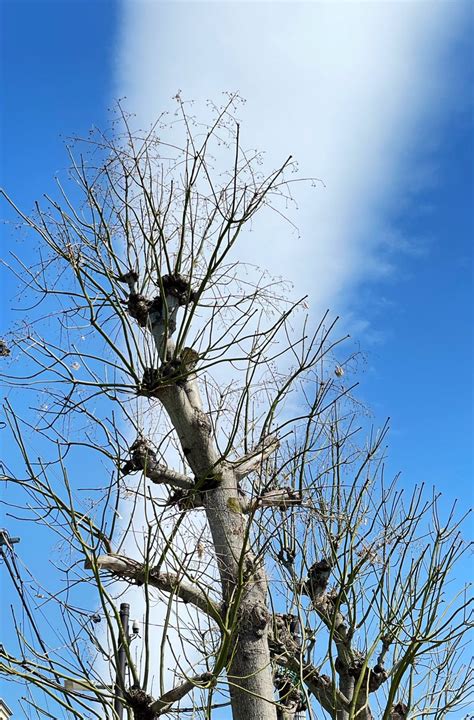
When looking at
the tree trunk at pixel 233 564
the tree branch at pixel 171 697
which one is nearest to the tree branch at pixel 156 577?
the tree trunk at pixel 233 564

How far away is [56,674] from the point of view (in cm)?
403

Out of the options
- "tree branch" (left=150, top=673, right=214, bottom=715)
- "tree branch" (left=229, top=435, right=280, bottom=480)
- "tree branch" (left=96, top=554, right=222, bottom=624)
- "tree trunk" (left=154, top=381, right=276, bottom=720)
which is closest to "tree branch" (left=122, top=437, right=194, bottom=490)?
"tree trunk" (left=154, top=381, right=276, bottom=720)

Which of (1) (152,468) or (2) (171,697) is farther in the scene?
(1) (152,468)

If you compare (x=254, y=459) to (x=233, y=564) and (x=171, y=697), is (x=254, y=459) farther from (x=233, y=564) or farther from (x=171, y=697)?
(x=171, y=697)

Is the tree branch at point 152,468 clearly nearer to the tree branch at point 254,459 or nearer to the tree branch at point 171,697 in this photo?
the tree branch at point 254,459

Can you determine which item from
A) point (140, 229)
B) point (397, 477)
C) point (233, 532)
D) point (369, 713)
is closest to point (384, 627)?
point (369, 713)

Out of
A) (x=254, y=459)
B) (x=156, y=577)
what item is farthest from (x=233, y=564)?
(x=254, y=459)

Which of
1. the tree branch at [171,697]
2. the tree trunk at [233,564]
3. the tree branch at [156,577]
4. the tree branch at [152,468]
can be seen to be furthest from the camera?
the tree branch at [152,468]

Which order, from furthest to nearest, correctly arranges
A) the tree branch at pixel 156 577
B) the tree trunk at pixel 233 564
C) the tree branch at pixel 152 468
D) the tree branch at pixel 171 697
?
1. the tree branch at pixel 152 468
2. the tree branch at pixel 156 577
3. the tree trunk at pixel 233 564
4. the tree branch at pixel 171 697

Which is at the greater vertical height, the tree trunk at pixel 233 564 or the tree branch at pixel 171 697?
the tree trunk at pixel 233 564

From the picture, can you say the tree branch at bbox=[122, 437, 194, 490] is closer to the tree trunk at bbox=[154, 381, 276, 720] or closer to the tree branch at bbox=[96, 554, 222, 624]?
the tree trunk at bbox=[154, 381, 276, 720]

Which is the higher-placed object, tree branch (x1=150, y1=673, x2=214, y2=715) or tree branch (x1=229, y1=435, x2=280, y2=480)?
tree branch (x1=229, y1=435, x2=280, y2=480)

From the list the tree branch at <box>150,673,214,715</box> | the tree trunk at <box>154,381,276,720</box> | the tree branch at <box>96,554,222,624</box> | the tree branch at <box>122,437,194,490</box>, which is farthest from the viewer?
the tree branch at <box>122,437,194,490</box>

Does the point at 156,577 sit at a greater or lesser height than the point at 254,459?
lesser
